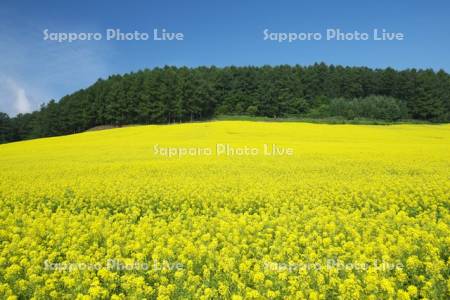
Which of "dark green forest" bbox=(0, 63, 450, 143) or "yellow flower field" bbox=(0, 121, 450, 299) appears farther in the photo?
"dark green forest" bbox=(0, 63, 450, 143)

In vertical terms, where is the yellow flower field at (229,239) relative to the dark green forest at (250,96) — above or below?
below

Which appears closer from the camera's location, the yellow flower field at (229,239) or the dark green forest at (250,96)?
the yellow flower field at (229,239)

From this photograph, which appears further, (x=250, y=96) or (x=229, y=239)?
(x=250, y=96)

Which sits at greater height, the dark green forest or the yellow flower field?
the dark green forest

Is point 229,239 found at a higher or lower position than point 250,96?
lower

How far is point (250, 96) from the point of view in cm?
7412

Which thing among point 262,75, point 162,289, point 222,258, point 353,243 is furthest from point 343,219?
point 262,75

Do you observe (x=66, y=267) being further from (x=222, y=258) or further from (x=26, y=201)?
(x=26, y=201)

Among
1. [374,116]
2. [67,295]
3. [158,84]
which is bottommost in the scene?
[67,295]

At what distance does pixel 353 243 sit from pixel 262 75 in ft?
243

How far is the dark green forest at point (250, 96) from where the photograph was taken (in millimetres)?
65312

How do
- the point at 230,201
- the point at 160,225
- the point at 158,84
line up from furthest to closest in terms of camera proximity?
the point at 158,84 → the point at 230,201 → the point at 160,225

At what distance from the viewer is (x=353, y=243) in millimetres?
5793

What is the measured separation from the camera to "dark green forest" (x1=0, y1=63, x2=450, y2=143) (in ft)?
214
